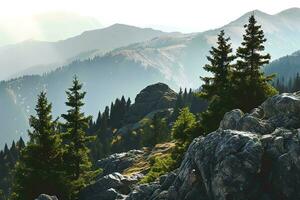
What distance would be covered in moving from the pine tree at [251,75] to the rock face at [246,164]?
41.6 ft

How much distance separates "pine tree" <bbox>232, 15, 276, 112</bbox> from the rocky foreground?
427 inches

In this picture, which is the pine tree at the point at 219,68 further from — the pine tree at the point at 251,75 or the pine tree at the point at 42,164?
the pine tree at the point at 42,164

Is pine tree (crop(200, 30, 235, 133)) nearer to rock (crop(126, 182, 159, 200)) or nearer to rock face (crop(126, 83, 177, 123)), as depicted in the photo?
rock (crop(126, 182, 159, 200))

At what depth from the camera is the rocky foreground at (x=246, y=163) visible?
97.5 ft

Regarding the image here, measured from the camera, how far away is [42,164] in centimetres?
5259

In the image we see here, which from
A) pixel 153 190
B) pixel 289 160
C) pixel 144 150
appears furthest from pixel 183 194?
pixel 144 150

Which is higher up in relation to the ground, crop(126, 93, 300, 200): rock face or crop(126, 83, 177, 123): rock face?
crop(126, 93, 300, 200): rock face

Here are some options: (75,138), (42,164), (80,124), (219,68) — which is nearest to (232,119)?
(219,68)

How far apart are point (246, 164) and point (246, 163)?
8 cm

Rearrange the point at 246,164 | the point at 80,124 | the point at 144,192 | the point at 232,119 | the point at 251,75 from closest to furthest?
the point at 246,164 → the point at 144,192 → the point at 232,119 → the point at 251,75 → the point at 80,124

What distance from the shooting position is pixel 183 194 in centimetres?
3397

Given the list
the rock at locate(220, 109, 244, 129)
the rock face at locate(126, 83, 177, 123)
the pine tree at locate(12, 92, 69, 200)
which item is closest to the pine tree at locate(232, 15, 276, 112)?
the rock at locate(220, 109, 244, 129)

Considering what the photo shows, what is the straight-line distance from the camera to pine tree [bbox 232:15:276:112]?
2044 inches

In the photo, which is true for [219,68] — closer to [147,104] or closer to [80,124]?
[80,124]
